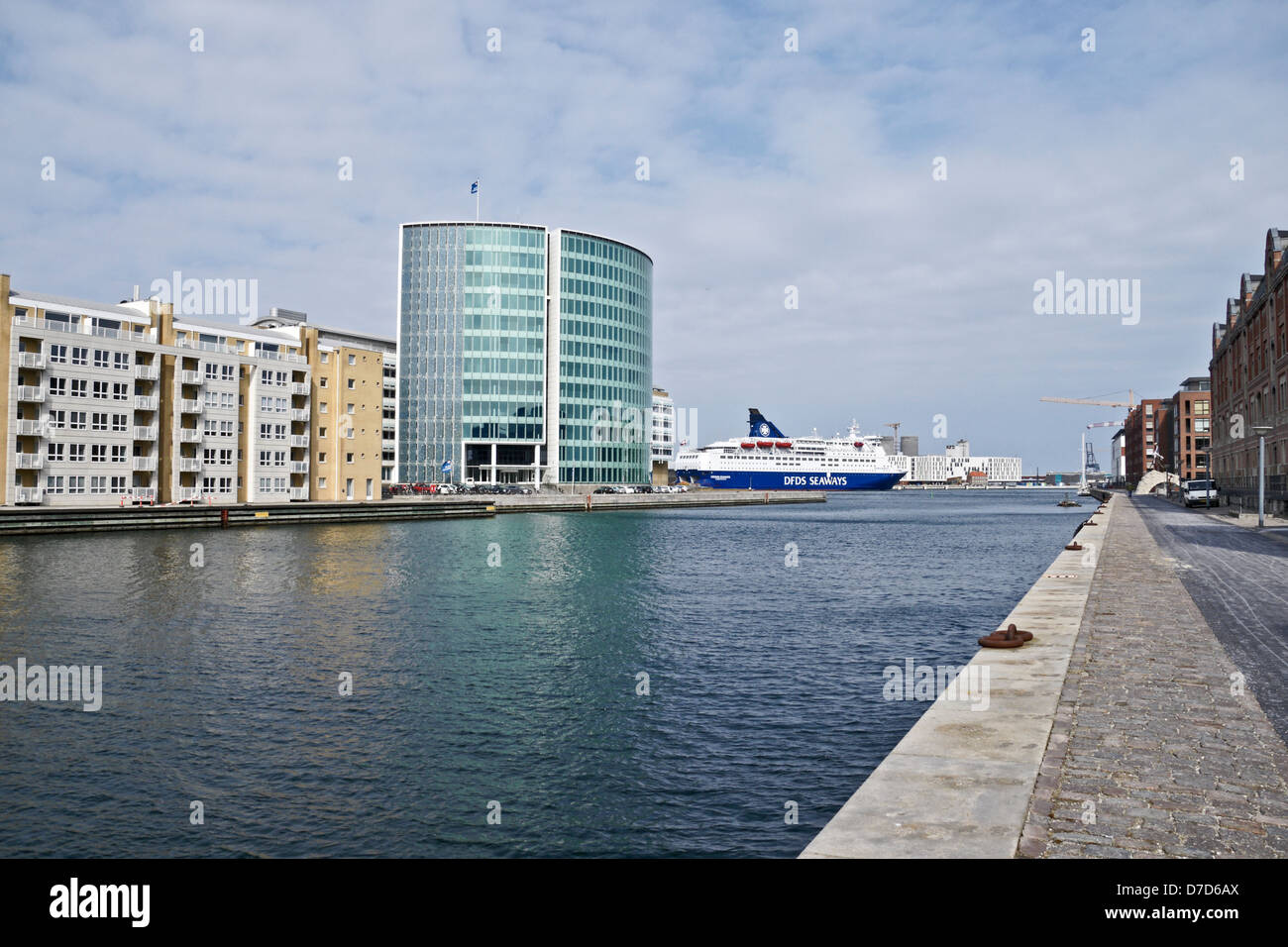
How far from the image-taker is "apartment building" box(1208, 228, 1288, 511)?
6850cm

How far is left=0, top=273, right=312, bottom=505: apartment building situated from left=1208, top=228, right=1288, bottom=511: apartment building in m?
80.4

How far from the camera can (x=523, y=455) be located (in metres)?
152

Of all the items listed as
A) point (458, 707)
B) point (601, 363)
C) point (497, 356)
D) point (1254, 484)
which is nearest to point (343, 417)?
point (497, 356)

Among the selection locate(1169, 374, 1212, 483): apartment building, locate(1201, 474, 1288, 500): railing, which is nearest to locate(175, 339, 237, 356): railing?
locate(1201, 474, 1288, 500): railing

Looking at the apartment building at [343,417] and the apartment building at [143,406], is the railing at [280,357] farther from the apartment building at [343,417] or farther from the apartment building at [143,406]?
the apartment building at [343,417]

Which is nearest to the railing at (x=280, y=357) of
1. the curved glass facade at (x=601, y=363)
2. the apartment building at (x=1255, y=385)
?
the curved glass facade at (x=601, y=363)

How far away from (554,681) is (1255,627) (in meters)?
14.6

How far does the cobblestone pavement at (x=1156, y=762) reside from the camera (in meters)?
7.02

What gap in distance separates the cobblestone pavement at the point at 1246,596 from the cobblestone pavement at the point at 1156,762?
372 millimetres

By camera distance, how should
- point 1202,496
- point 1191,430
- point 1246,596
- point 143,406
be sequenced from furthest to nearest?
point 1191,430
point 1202,496
point 143,406
point 1246,596

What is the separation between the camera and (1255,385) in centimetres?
8306

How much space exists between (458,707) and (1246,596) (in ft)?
65.6

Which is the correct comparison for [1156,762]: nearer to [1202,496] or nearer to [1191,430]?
[1202,496]
